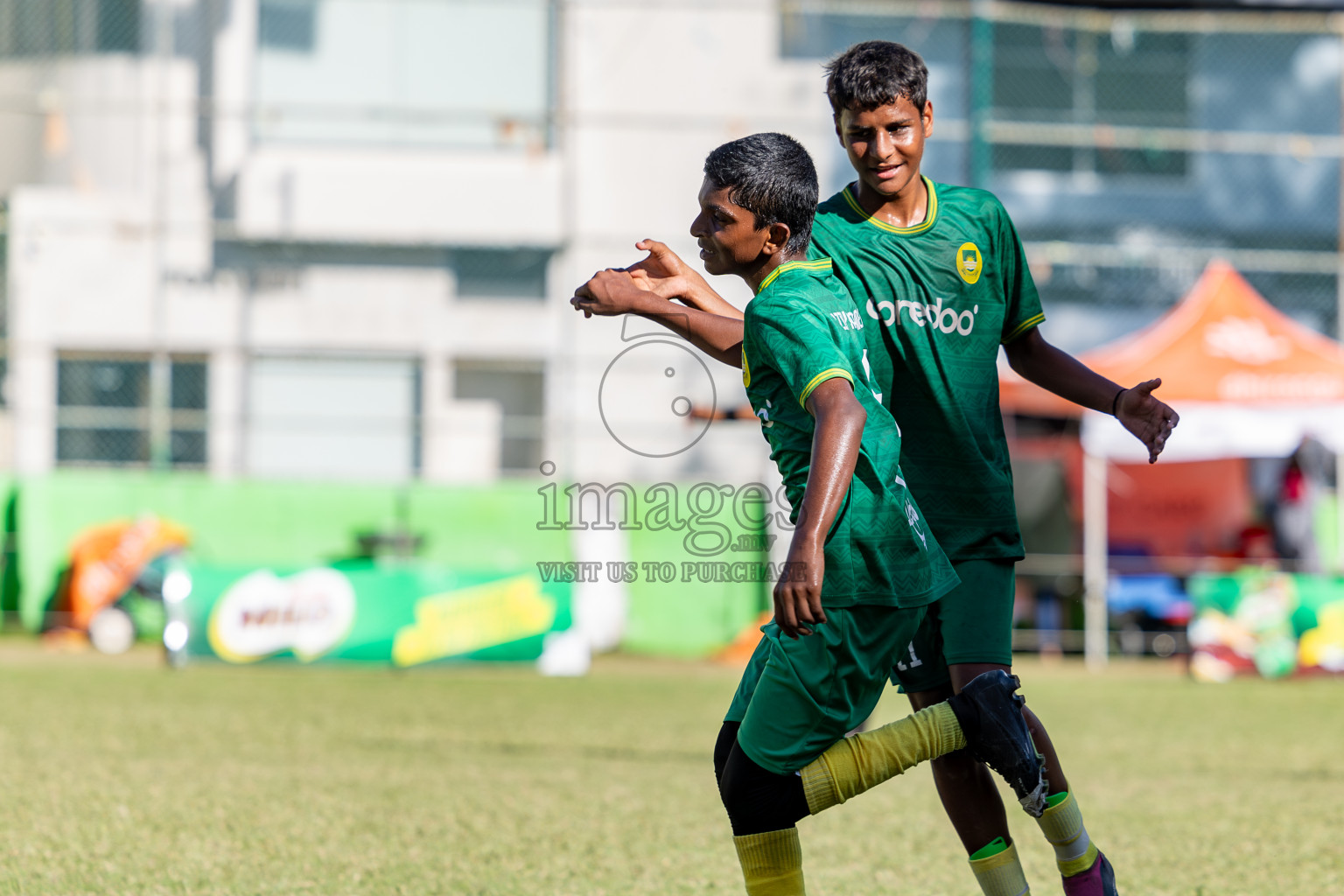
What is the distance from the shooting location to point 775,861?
2.99m

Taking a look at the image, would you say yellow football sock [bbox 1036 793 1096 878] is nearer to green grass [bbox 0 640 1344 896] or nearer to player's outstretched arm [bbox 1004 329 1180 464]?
player's outstretched arm [bbox 1004 329 1180 464]

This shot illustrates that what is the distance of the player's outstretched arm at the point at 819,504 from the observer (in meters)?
2.69

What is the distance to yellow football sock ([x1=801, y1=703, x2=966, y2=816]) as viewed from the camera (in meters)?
2.99

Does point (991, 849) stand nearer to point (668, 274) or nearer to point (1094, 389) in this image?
point (1094, 389)

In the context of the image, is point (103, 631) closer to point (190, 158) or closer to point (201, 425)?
point (201, 425)

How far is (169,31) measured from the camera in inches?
645

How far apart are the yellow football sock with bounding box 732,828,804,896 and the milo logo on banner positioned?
29.2ft

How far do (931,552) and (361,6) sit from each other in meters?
15.6

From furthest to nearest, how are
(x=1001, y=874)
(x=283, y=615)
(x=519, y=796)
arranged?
(x=283, y=615) < (x=519, y=796) < (x=1001, y=874)

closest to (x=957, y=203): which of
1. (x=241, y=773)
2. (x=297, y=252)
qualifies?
(x=241, y=773)

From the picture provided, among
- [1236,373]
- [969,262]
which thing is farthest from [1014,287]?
[1236,373]

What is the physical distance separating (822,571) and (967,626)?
2.66ft

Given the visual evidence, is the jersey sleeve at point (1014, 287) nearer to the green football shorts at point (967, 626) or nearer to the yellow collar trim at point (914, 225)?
the yellow collar trim at point (914, 225)

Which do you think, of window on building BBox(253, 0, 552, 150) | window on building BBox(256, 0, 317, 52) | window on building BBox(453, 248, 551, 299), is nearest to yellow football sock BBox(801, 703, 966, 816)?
window on building BBox(453, 248, 551, 299)
